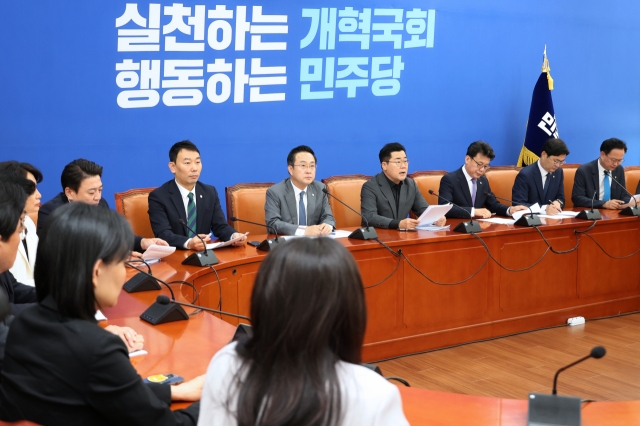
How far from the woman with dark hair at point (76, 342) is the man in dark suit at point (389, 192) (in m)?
3.22

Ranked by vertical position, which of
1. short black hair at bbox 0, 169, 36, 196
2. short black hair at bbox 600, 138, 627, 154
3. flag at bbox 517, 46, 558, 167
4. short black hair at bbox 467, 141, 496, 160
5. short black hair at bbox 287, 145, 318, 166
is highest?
flag at bbox 517, 46, 558, 167

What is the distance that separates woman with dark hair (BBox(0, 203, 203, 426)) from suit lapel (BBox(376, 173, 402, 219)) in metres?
3.36

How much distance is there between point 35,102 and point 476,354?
127 inches

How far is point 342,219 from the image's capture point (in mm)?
4836

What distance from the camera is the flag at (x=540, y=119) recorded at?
6.66 m

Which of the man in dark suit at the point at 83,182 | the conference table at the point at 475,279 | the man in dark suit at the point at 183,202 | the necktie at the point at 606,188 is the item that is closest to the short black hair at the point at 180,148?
the man in dark suit at the point at 183,202

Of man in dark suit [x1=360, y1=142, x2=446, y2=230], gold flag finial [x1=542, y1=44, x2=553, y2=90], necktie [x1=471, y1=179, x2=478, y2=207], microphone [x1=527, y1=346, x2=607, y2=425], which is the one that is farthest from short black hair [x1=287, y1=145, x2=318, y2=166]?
gold flag finial [x1=542, y1=44, x2=553, y2=90]

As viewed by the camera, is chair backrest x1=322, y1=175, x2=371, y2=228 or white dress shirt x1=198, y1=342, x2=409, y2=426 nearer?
white dress shirt x1=198, y1=342, x2=409, y2=426

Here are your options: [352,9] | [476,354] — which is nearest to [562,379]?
[476,354]

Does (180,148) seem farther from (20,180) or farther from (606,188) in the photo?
(606,188)

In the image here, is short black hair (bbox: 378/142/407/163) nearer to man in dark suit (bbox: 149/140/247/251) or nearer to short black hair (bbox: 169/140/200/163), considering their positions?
man in dark suit (bbox: 149/140/247/251)

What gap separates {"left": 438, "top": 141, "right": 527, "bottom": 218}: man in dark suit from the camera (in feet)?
16.5

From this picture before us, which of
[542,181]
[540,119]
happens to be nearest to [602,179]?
[542,181]

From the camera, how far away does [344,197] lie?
191 inches
